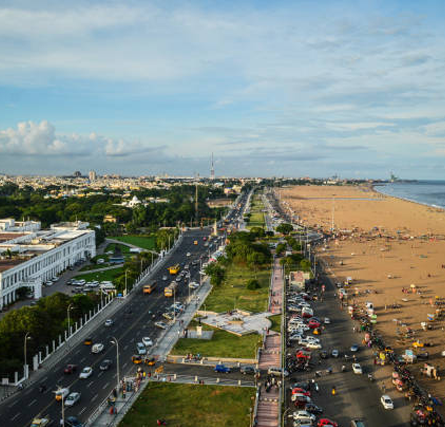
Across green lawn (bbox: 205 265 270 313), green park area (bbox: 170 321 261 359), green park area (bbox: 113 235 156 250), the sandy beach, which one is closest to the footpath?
green park area (bbox: 170 321 261 359)

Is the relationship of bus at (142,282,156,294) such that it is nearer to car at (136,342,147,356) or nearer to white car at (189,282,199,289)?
white car at (189,282,199,289)

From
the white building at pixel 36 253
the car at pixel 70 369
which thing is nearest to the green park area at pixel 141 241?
the white building at pixel 36 253

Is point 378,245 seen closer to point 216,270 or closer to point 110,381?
point 216,270

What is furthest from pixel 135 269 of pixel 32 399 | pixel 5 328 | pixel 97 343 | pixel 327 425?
pixel 327 425

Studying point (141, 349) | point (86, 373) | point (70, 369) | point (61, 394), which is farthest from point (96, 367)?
point (61, 394)

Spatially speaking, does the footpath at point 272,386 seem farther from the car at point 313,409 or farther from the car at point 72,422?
the car at point 72,422
